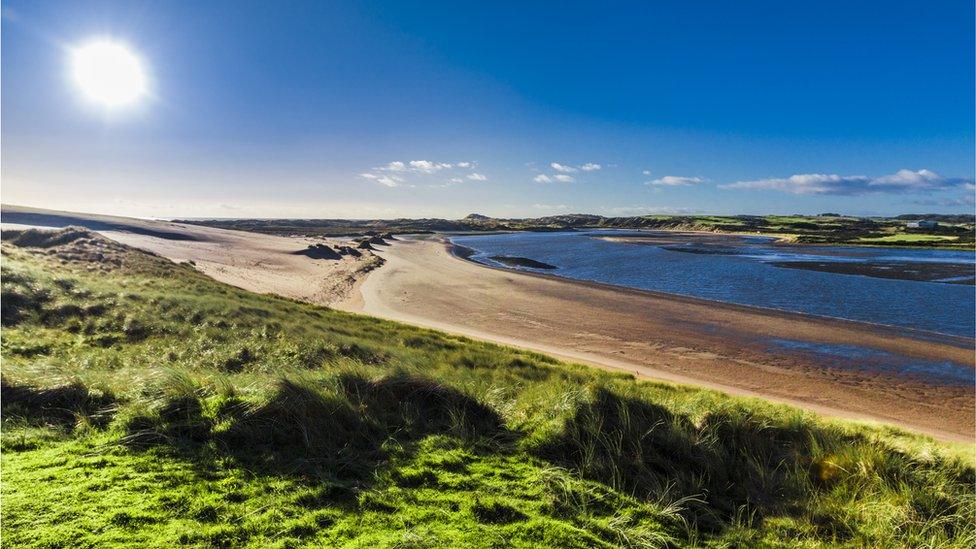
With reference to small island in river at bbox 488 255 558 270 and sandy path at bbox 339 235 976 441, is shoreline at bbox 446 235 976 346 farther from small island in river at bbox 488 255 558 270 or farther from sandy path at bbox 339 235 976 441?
small island in river at bbox 488 255 558 270

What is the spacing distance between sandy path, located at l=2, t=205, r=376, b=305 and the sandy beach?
30 centimetres

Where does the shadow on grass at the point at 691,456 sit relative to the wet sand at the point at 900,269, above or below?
above

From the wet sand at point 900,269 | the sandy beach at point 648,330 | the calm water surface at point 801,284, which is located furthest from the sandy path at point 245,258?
the wet sand at point 900,269

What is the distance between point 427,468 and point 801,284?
156ft

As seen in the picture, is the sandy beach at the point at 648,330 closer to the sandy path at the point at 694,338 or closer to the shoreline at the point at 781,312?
the sandy path at the point at 694,338

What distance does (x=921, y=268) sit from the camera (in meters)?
48.3

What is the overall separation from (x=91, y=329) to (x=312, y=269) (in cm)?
4075

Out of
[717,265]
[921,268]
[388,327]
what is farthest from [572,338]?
[921,268]

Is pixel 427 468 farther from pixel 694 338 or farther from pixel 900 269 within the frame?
pixel 900 269

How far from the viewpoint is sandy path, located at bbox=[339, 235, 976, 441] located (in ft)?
53.5

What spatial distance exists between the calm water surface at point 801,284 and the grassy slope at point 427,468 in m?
30.8

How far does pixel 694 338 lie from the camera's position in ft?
78.7

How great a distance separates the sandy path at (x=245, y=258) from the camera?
38.0 metres

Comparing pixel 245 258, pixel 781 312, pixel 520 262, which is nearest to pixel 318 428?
pixel 781 312
